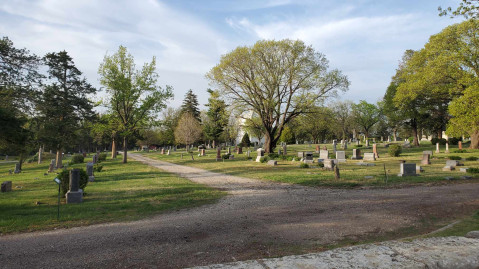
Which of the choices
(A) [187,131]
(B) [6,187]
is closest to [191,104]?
(A) [187,131]

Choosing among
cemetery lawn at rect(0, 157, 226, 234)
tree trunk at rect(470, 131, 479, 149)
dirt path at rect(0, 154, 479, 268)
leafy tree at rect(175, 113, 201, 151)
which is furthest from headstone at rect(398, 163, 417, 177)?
leafy tree at rect(175, 113, 201, 151)

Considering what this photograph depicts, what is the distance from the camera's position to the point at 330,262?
7.76 ft

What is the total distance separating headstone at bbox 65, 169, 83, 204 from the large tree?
22.9 m

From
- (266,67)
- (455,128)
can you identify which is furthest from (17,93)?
(455,128)

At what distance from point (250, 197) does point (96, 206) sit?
5298 mm

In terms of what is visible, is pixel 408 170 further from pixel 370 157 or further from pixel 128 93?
pixel 128 93

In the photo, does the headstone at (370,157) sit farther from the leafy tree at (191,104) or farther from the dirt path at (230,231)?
the leafy tree at (191,104)

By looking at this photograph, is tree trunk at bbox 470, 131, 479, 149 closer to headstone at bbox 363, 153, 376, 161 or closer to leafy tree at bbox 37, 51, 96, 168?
headstone at bbox 363, 153, 376, 161

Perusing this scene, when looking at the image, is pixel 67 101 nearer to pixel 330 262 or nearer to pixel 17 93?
pixel 17 93

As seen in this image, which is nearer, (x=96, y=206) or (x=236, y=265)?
(x=236, y=265)

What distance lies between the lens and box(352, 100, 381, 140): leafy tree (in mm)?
72250

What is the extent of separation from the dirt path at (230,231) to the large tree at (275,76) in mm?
23116

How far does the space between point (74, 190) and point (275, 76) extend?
25241mm

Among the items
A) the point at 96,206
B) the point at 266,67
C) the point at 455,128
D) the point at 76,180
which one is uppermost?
the point at 266,67
